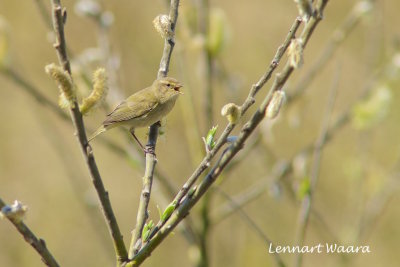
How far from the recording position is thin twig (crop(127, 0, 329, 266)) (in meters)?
1.21

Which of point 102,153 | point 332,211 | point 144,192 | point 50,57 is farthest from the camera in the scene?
point 50,57

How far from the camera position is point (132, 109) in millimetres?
2756

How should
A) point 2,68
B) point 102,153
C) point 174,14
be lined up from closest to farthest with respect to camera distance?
point 174,14
point 2,68
point 102,153

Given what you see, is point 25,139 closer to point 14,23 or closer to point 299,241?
point 14,23

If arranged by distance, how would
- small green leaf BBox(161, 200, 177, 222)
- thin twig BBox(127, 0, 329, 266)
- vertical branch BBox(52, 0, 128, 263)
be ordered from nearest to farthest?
vertical branch BBox(52, 0, 128, 263)
thin twig BBox(127, 0, 329, 266)
small green leaf BBox(161, 200, 177, 222)

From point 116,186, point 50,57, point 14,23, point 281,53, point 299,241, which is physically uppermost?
point 14,23

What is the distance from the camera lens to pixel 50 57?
666 cm

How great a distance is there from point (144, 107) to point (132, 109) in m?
0.06

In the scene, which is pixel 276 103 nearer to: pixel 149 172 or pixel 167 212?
pixel 167 212

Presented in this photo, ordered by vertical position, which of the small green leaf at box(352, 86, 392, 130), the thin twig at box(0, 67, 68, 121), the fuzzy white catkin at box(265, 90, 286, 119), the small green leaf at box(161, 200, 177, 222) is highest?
the thin twig at box(0, 67, 68, 121)

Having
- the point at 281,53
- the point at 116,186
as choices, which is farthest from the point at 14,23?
the point at 281,53

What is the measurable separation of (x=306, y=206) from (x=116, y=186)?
163 inches

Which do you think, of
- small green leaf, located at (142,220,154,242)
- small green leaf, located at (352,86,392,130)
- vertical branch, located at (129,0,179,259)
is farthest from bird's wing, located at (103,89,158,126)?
small green leaf, located at (142,220,154,242)

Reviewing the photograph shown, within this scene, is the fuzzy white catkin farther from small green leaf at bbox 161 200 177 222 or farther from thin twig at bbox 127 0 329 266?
small green leaf at bbox 161 200 177 222
